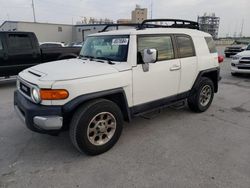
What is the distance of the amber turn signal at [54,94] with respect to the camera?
2.67 m

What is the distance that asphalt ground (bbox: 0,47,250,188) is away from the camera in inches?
101

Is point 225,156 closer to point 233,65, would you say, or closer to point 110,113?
point 110,113

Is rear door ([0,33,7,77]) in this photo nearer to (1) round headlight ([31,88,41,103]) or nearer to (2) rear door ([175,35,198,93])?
(1) round headlight ([31,88,41,103])

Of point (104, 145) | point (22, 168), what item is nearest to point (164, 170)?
point (104, 145)

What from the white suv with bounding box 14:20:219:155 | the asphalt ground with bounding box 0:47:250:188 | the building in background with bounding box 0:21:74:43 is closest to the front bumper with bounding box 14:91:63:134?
the white suv with bounding box 14:20:219:155

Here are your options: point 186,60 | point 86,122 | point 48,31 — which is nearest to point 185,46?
point 186,60

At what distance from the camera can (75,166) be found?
286 centimetres

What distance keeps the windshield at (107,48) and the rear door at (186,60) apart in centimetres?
121

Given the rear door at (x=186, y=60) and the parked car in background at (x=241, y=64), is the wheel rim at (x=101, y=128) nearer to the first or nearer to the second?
the rear door at (x=186, y=60)

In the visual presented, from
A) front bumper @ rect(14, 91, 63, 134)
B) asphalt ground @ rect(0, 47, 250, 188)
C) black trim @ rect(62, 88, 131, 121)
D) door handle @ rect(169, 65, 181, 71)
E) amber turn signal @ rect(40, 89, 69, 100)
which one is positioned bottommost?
asphalt ground @ rect(0, 47, 250, 188)

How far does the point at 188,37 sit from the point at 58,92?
9.53ft

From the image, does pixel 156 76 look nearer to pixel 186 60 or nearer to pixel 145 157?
pixel 186 60

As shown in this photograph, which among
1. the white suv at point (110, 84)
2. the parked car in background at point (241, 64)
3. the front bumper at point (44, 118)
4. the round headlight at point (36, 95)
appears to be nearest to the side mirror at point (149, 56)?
the white suv at point (110, 84)

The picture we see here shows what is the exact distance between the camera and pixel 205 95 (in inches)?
191
